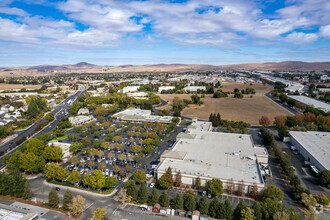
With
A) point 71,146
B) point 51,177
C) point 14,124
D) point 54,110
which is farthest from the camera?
point 54,110

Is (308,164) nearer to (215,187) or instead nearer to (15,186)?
(215,187)

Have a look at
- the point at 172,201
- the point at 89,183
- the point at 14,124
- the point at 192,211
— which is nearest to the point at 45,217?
the point at 89,183

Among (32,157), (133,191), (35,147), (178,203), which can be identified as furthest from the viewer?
(35,147)

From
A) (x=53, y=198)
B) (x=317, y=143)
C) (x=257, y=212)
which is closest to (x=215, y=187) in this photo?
(x=257, y=212)

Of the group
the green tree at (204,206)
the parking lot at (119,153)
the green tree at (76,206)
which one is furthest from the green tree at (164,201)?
the green tree at (76,206)

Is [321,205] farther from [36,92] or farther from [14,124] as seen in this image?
[36,92]

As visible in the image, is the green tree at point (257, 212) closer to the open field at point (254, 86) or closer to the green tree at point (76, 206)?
the green tree at point (76, 206)

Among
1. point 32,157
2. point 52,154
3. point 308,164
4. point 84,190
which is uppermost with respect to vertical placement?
point 32,157
